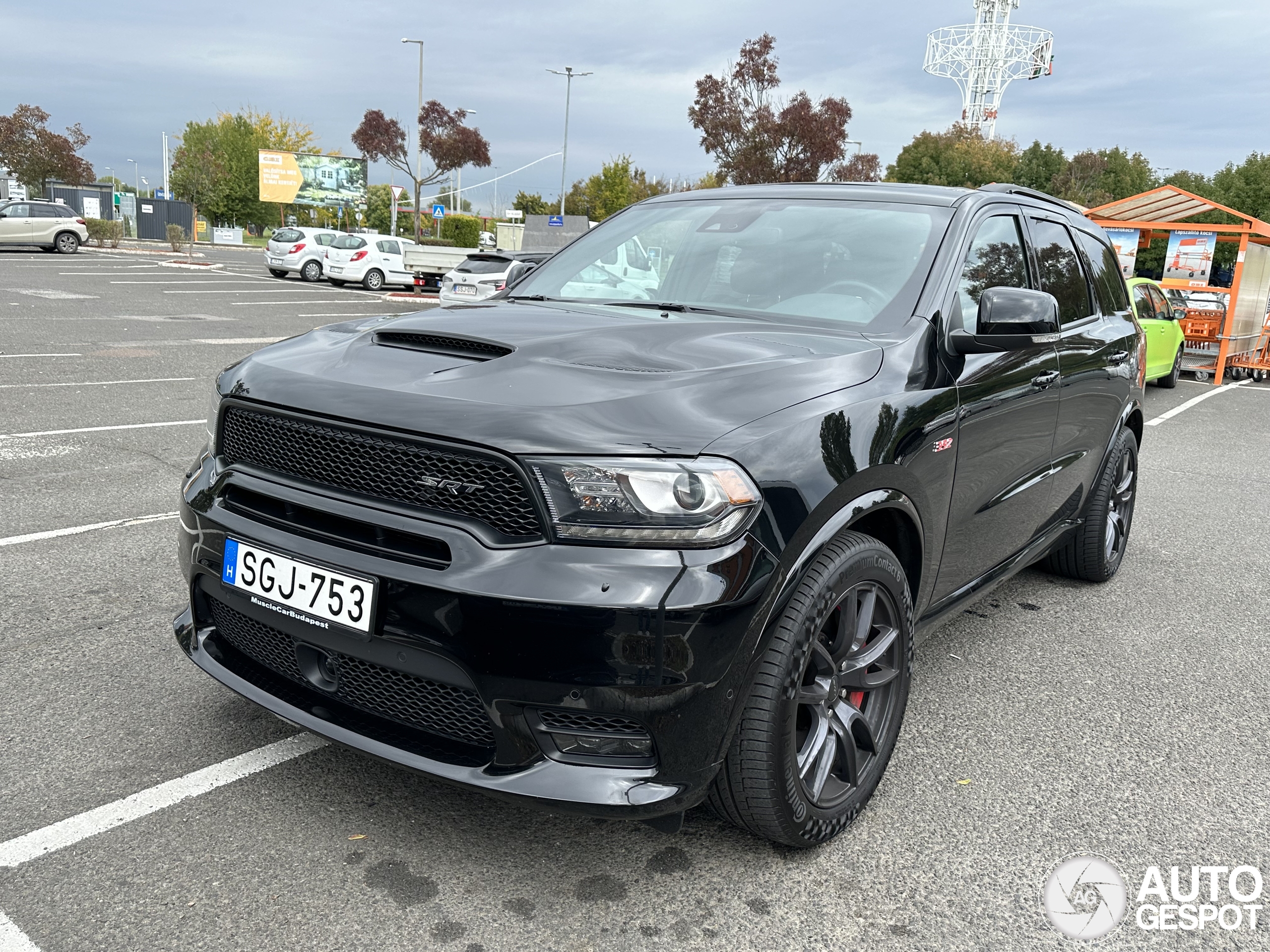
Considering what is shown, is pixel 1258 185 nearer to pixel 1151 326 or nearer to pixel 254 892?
pixel 1151 326

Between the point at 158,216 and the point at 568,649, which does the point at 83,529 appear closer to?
the point at 568,649

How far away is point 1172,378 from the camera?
1551cm

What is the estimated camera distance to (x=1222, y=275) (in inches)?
1859

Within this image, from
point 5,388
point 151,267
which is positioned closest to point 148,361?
point 5,388

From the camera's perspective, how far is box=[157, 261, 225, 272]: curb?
3122 centimetres

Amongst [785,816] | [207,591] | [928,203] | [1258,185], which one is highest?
[1258,185]

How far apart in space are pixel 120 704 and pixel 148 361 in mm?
9395

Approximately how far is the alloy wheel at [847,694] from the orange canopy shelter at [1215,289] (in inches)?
638

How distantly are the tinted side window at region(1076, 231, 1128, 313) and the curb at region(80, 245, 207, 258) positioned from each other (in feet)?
122

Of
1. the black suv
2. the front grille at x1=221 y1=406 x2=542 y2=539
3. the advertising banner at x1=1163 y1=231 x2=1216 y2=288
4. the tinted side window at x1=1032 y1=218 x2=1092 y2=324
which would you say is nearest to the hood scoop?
the black suv

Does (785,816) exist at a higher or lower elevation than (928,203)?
lower

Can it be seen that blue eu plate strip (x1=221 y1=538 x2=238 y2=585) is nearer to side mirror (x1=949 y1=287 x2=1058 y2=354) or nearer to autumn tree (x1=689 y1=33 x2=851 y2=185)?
side mirror (x1=949 y1=287 x2=1058 y2=354)

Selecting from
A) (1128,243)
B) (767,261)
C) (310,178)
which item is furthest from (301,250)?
(310,178)

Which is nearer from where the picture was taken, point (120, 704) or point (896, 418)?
point (896, 418)
